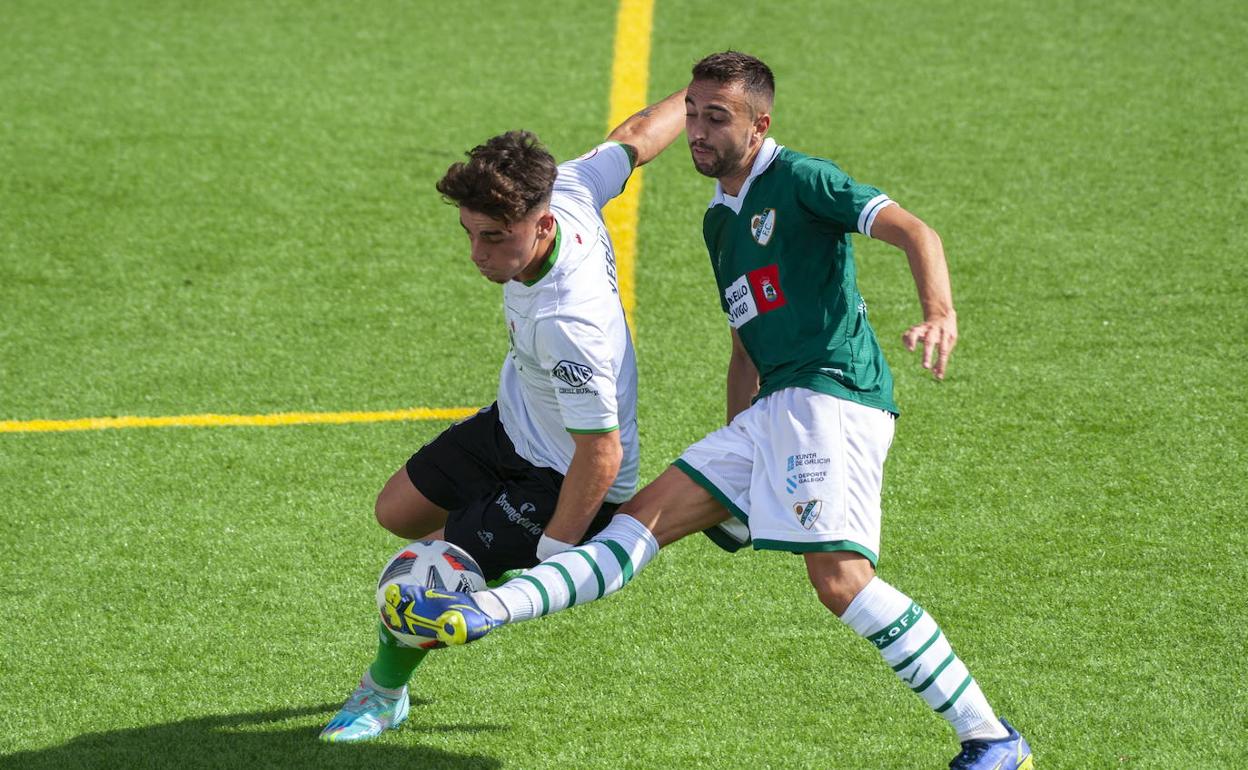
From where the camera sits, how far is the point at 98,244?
26.6ft

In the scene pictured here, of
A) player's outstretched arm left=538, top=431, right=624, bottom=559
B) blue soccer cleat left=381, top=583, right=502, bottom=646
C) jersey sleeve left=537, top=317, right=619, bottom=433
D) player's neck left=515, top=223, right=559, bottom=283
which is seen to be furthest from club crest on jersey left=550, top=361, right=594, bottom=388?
blue soccer cleat left=381, top=583, right=502, bottom=646

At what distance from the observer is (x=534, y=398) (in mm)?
4422

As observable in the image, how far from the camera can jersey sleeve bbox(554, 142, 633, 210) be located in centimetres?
456

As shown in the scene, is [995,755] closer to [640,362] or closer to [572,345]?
[572,345]

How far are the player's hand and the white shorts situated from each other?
20.7 inches

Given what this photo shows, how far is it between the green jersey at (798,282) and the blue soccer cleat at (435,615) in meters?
1.10

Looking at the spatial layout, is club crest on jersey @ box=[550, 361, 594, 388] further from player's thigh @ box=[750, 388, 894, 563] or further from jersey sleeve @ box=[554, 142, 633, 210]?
jersey sleeve @ box=[554, 142, 633, 210]

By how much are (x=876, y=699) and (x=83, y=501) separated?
10.4 ft

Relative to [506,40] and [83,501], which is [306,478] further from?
[506,40]

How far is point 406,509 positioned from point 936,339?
6.09 feet

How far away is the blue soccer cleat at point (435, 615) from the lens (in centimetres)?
382

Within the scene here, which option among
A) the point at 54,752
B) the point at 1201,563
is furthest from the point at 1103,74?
the point at 54,752

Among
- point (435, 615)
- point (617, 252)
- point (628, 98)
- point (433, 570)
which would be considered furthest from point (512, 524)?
point (628, 98)

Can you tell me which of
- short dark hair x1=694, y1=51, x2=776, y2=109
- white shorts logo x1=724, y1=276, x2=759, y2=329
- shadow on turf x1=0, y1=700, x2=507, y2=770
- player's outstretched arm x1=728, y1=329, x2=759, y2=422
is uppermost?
short dark hair x1=694, y1=51, x2=776, y2=109
